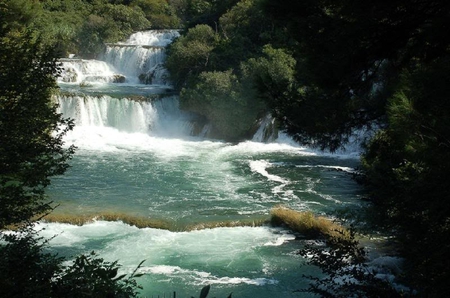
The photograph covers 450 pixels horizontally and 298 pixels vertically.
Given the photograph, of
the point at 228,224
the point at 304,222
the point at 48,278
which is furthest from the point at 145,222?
the point at 48,278

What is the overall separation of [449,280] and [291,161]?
56.4 ft

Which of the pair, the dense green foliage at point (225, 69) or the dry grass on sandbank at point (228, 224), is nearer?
the dry grass on sandbank at point (228, 224)

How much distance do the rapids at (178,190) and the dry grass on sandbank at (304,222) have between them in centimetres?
28

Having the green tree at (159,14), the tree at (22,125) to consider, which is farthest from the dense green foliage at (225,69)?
the tree at (22,125)

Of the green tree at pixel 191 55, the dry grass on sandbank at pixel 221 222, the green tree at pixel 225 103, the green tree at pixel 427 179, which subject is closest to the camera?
the green tree at pixel 427 179

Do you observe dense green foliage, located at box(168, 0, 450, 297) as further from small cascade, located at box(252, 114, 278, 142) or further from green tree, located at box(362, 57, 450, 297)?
small cascade, located at box(252, 114, 278, 142)

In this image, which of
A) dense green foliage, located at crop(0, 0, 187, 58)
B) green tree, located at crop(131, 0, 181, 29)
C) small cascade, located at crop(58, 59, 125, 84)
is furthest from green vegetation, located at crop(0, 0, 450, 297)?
green tree, located at crop(131, 0, 181, 29)

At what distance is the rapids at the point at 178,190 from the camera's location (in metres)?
10.7

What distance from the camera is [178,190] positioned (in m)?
16.5

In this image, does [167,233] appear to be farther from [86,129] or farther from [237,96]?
[86,129]

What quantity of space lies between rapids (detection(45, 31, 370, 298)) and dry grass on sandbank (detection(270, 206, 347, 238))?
28 centimetres

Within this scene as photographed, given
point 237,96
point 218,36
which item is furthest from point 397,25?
point 218,36

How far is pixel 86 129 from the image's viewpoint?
24.3 meters

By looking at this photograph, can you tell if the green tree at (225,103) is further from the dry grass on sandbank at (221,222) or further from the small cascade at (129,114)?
the dry grass on sandbank at (221,222)
